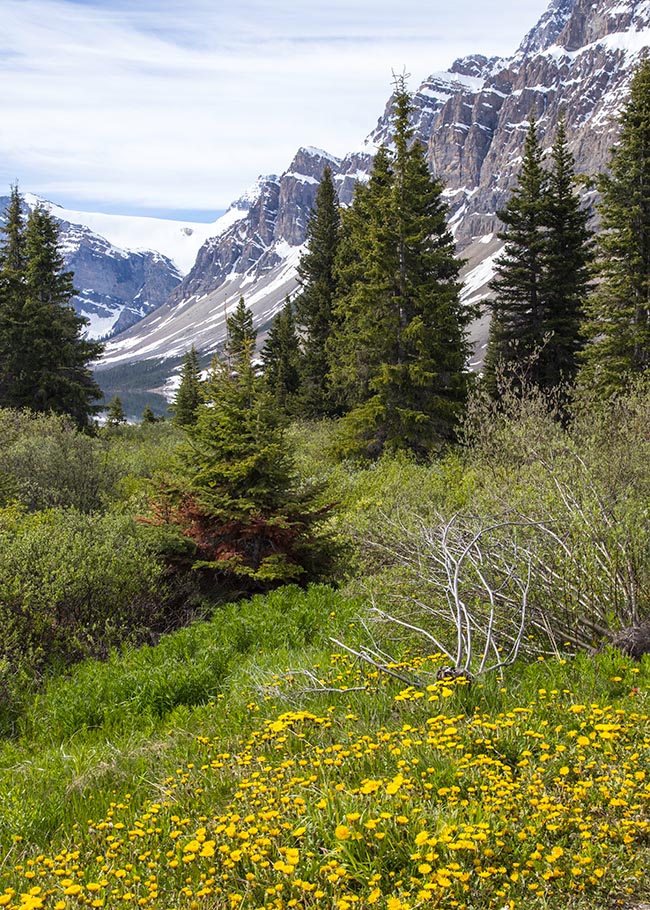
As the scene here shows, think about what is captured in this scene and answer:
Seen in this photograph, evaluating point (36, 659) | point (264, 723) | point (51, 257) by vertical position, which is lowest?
point (36, 659)

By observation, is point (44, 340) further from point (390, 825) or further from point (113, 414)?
point (390, 825)

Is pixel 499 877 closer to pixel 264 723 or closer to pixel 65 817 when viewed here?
pixel 264 723

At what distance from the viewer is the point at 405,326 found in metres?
21.2

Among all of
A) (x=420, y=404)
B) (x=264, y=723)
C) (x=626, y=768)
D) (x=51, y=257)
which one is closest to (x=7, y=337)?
(x=51, y=257)

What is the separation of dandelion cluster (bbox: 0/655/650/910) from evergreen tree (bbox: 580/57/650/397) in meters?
17.1

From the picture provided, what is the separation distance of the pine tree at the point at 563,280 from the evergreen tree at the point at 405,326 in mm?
5282

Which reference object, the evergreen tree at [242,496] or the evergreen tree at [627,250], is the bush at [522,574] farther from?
the evergreen tree at [627,250]

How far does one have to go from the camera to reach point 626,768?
11.0ft

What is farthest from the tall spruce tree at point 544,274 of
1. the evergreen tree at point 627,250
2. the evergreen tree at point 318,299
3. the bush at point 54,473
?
the bush at point 54,473

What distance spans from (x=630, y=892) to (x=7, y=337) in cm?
2811

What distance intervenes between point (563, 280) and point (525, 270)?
1.61 meters

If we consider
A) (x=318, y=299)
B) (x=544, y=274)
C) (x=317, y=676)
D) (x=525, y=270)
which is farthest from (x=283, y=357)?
(x=317, y=676)

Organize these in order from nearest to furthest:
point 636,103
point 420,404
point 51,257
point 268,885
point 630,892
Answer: point 630,892
point 268,885
point 636,103
point 420,404
point 51,257

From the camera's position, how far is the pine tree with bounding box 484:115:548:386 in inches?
999
